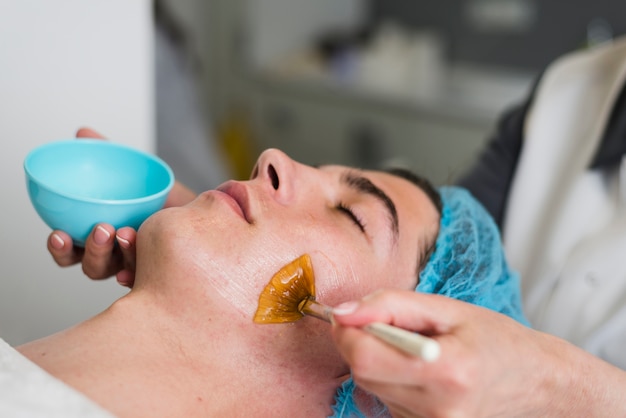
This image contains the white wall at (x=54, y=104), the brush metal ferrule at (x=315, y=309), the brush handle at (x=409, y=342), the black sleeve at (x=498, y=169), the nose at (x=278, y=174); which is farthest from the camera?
the black sleeve at (x=498, y=169)

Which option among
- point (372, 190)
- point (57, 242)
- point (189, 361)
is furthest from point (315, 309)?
point (57, 242)

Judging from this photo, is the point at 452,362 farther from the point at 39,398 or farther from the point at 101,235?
the point at 101,235

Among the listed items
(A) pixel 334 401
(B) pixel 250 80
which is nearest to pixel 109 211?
(A) pixel 334 401

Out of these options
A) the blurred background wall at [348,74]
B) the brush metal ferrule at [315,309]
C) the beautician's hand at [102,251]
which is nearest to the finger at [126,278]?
the beautician's hand at [102,251]

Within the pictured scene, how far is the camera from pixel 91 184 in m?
1.20

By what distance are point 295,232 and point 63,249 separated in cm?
39

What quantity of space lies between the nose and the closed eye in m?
0.08

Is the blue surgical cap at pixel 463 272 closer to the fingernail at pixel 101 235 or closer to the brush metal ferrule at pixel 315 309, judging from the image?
the brush metal ferrule at pixel 315 309

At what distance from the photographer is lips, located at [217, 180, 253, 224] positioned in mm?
1021

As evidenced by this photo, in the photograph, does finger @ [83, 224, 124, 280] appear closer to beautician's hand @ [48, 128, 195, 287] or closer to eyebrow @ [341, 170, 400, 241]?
beautician's hand @ [48, 128, 195, 287]

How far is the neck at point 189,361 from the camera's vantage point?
88 cm

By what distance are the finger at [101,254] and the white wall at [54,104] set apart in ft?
0.94

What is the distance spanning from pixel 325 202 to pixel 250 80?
2.47m

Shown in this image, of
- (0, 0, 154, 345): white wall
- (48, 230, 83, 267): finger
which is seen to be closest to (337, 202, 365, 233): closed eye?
(48, 230, 83, 267): finger
